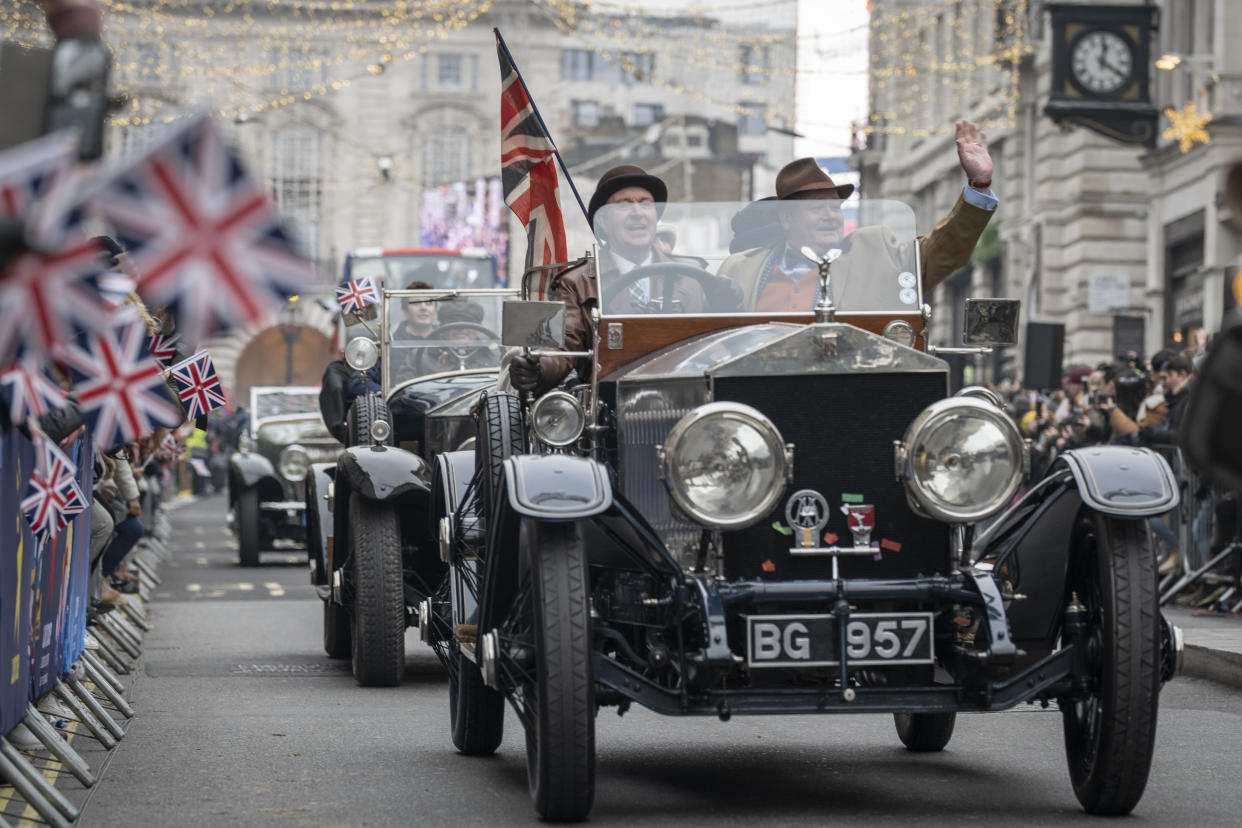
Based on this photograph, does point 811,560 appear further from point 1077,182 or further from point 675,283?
point 1077,182

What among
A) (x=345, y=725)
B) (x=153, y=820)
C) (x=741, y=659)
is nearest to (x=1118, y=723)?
(x=741, y=659)

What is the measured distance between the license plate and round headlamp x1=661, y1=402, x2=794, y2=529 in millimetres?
314

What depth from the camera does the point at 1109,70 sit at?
87.6 ft

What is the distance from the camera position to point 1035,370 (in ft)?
60.3

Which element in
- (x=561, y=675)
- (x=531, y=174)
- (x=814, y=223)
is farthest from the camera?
(x=531, y=174)

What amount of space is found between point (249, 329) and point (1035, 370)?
1483cm

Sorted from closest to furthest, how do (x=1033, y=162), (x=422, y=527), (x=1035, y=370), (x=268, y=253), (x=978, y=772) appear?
(x=268, y=253) < (x=978, y=772) < (x=422, y=527) < (x=1035, y=370) < (x=1033, y=162)

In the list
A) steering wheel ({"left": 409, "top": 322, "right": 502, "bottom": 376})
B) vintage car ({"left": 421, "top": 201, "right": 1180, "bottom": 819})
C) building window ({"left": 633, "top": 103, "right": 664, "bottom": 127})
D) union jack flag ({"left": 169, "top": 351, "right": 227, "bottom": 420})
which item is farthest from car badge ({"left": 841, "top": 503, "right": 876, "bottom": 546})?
building window ({"left": 633, "top": 103, "right": 664, "bottom": 127})

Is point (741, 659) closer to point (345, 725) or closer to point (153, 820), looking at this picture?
point (153, 820)

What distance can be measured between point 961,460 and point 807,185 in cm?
202

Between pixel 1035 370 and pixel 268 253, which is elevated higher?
pixel 268 253

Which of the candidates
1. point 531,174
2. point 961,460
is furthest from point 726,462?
point 531,174

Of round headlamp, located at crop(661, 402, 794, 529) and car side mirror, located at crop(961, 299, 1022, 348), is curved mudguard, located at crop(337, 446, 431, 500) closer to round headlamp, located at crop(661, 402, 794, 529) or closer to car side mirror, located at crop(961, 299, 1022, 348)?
car side mirror, located at crop(961, 299, 1022, 348)

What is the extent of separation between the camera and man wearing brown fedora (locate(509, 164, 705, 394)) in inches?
288
